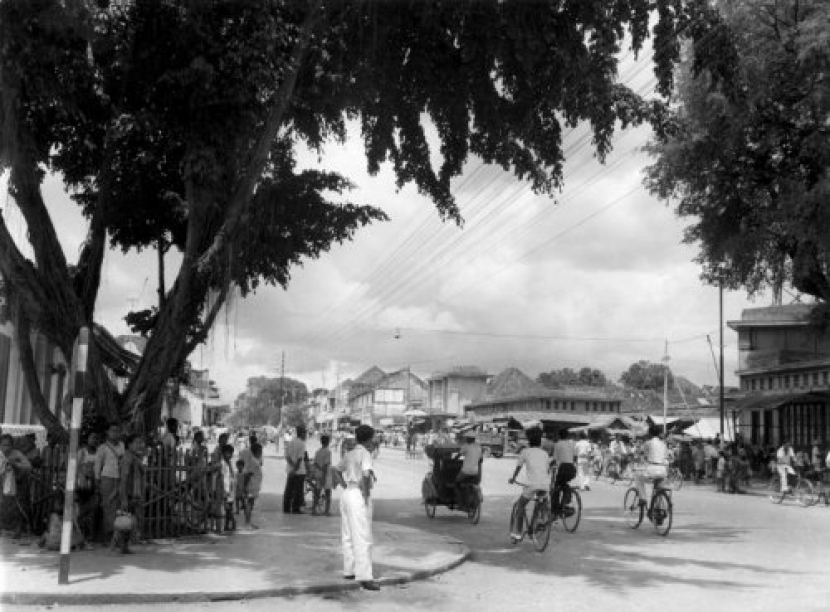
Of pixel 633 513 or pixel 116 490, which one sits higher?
pixel 116 490

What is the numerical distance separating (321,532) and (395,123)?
6.53 m

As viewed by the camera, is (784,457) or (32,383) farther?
(784,457)

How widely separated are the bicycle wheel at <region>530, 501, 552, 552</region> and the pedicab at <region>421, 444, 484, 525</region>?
3658 mm

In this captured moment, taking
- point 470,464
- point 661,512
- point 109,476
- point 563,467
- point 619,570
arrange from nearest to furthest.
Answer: point 619,570 → point 109,476 → point 563,467 → point 661,512 → point 470,464

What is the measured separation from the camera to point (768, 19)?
84.6ft

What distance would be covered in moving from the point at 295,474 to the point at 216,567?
6.71m

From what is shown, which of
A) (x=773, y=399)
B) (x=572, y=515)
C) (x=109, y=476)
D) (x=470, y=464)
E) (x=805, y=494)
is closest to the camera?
(x=109, y=476)

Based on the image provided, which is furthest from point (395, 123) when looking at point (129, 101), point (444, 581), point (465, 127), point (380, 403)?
point (380, 403)

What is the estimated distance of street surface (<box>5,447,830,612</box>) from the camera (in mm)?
8656

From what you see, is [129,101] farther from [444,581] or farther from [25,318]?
[444,581]

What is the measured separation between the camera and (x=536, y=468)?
1250 centimetres

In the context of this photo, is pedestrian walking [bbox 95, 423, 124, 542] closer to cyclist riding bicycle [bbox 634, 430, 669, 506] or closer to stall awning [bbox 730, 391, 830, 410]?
cyclist riding bicycle [bbox 634, 430, 669, 506]

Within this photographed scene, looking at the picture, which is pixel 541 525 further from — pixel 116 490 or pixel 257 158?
pixel 257 158

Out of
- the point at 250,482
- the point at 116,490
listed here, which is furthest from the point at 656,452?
the point at 116,490
